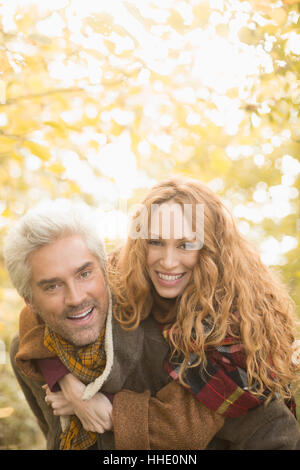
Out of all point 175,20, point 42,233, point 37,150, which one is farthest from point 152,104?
point 42,233

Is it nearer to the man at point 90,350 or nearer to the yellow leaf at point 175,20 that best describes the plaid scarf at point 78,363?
the man at point 90,350

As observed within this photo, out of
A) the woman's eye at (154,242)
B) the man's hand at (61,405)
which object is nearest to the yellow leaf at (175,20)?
the woman's eye at (154,242)

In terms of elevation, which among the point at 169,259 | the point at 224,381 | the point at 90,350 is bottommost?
the point at 224,381

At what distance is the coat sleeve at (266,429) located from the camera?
176 cm

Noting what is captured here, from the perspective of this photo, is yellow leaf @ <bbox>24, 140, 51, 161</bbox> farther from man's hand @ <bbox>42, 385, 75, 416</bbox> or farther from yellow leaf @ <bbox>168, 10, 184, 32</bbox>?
man's hand @ <bbox>42, 385, 75, 416</bbox>

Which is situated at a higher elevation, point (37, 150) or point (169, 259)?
point (37, 150)

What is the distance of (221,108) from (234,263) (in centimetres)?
118

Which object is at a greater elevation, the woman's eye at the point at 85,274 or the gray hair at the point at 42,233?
the gray hair at the point at 42,233

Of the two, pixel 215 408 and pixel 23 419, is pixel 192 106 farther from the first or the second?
pixel 23 419

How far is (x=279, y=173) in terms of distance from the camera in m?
3.13

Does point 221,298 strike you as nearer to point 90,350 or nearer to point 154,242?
point 154,242

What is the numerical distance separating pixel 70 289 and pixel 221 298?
806 mm

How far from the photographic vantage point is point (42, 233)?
1.86m

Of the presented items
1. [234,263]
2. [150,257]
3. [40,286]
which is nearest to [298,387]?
[234,263]
